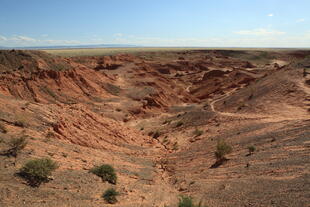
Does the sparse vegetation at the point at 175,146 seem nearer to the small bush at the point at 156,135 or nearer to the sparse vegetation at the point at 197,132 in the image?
the sparse vegetation at the point at 197,132

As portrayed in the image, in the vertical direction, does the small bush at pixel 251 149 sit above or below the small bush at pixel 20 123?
below

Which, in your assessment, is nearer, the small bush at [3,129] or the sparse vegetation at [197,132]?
the small bush at [3,129]

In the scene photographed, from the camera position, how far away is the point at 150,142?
2184 centimetres

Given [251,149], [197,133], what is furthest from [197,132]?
[251,149]

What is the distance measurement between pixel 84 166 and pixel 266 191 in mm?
7373

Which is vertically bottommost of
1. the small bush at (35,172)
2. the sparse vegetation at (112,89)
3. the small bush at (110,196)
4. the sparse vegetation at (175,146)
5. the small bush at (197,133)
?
the sparse vegetation at (175,146)

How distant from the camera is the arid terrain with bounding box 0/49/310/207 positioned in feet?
31.6

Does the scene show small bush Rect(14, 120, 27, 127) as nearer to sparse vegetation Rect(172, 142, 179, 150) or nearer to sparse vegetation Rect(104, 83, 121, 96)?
sparse vegetation Rect(172, 142, 179, 150)

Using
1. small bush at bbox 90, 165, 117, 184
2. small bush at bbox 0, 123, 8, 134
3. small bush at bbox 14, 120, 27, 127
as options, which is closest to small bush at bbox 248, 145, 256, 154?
small bush at bbox 90, 165, 117, 184

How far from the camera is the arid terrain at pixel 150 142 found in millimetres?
9633

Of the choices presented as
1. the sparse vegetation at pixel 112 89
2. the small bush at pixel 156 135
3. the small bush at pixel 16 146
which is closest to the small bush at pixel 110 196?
the small bush at pixel 16 146

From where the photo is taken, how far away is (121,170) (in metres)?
13.4

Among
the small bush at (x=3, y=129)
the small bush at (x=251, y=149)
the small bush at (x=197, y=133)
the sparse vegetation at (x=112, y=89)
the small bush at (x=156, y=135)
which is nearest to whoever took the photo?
the small bush at (x=3, y=129)

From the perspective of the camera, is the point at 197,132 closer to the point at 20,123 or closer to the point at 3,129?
the point at 20,123
